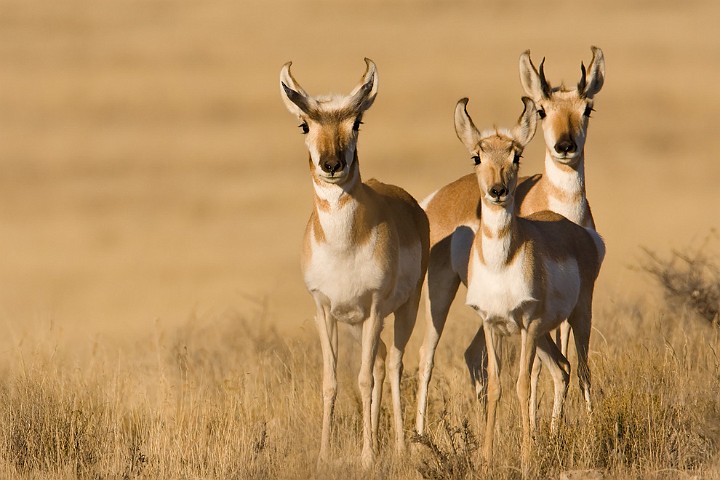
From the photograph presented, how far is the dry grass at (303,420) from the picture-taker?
25.6 ft

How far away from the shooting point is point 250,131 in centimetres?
4400

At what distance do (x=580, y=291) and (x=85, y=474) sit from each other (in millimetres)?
3210

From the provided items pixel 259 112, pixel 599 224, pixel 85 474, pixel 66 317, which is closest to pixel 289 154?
pixel 259 112

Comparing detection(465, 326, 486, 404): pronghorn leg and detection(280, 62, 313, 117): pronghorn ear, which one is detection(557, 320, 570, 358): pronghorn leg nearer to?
detection(465, 326, 486, 404): pronghorn leg

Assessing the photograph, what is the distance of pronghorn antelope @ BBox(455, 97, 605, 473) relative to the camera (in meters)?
7.88

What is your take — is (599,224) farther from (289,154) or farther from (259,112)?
(259,112)

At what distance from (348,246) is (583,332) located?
162 cm

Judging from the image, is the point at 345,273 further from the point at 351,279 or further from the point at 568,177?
the point at 568,177

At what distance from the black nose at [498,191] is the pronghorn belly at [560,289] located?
0.55 m

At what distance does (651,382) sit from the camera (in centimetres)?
881

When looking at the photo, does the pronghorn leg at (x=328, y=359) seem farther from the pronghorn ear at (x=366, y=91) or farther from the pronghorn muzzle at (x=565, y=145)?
the pronghorn muzzle at (x=565, y=145)

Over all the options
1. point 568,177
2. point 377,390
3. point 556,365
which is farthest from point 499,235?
point 568,177

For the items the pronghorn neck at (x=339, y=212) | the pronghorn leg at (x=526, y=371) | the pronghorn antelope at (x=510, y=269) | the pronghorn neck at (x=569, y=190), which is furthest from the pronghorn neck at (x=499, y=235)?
the pronghorn neck at (x=569, y=190)

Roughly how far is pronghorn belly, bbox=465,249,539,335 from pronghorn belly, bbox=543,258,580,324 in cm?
17
